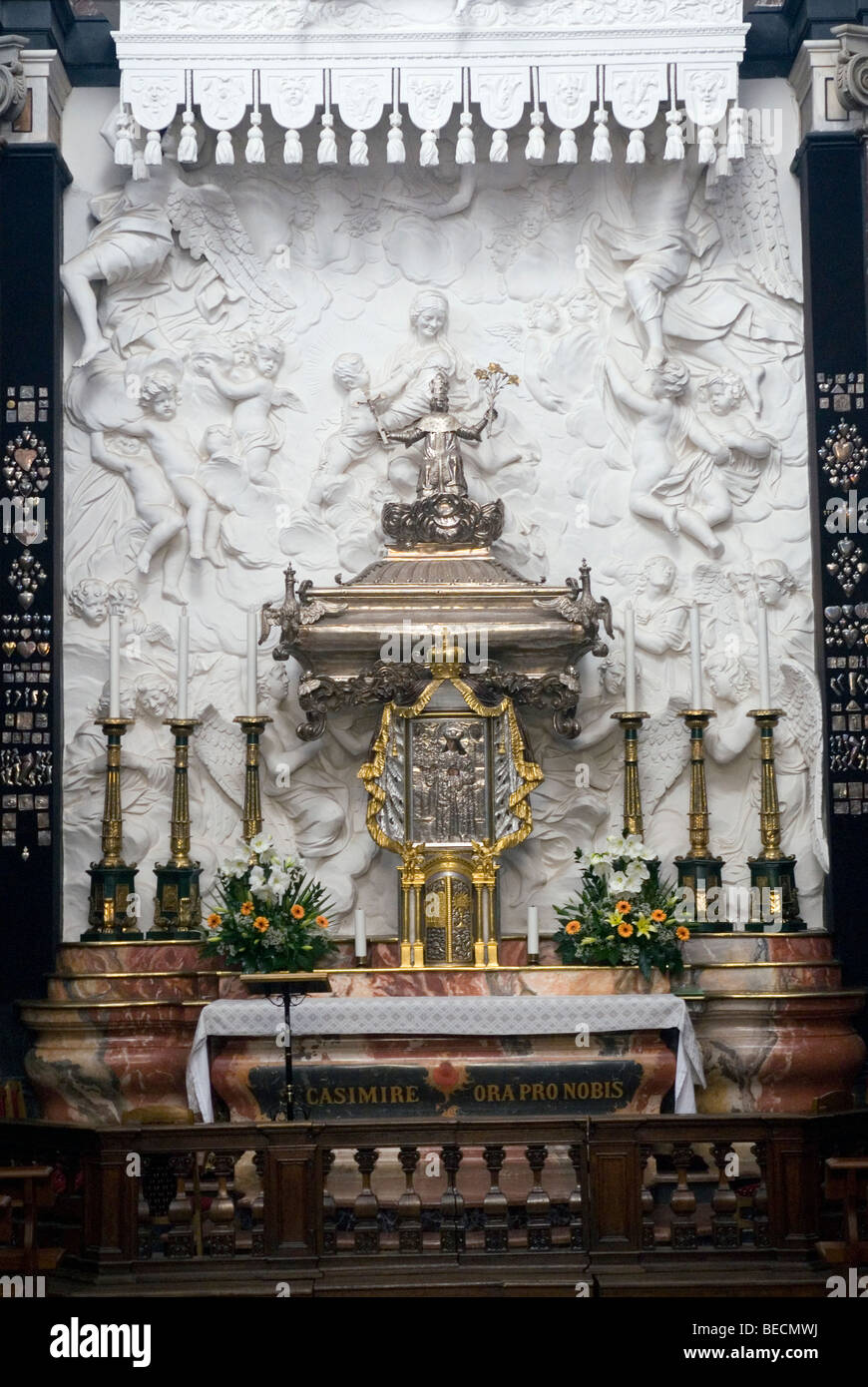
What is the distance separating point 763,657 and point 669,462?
1350mm

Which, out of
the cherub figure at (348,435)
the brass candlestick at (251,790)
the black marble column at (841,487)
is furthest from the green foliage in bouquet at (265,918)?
the black marble column at (841,487)

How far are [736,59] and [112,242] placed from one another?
140 inches

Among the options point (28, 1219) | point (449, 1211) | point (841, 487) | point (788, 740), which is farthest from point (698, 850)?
point (28, 1219)

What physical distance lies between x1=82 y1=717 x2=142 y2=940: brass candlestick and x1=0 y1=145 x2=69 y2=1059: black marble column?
344mm

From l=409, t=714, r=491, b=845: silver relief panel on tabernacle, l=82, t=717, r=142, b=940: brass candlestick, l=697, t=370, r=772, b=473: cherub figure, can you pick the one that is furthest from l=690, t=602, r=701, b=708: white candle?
l=82, t=717, r=142, b=940: brass candlestick

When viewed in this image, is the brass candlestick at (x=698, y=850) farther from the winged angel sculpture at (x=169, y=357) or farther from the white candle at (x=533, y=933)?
the winged angel sculpture at (x=169, y=357)

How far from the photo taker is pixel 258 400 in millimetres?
10406

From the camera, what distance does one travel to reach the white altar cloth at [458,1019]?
8.54 meters

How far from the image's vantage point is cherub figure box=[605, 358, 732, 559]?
33.8 ft

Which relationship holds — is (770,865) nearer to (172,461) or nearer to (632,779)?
(632,779)

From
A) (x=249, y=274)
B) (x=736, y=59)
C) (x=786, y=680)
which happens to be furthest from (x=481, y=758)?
(x=736, y=59)

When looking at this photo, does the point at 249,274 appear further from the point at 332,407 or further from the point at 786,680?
the point at 786,680

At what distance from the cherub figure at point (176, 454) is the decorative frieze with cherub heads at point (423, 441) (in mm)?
16

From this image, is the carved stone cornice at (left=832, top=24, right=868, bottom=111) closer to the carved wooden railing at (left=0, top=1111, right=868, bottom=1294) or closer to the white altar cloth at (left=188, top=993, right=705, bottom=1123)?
the white altar cloth at (left=188, top=993, right=705, bottom=1123)
